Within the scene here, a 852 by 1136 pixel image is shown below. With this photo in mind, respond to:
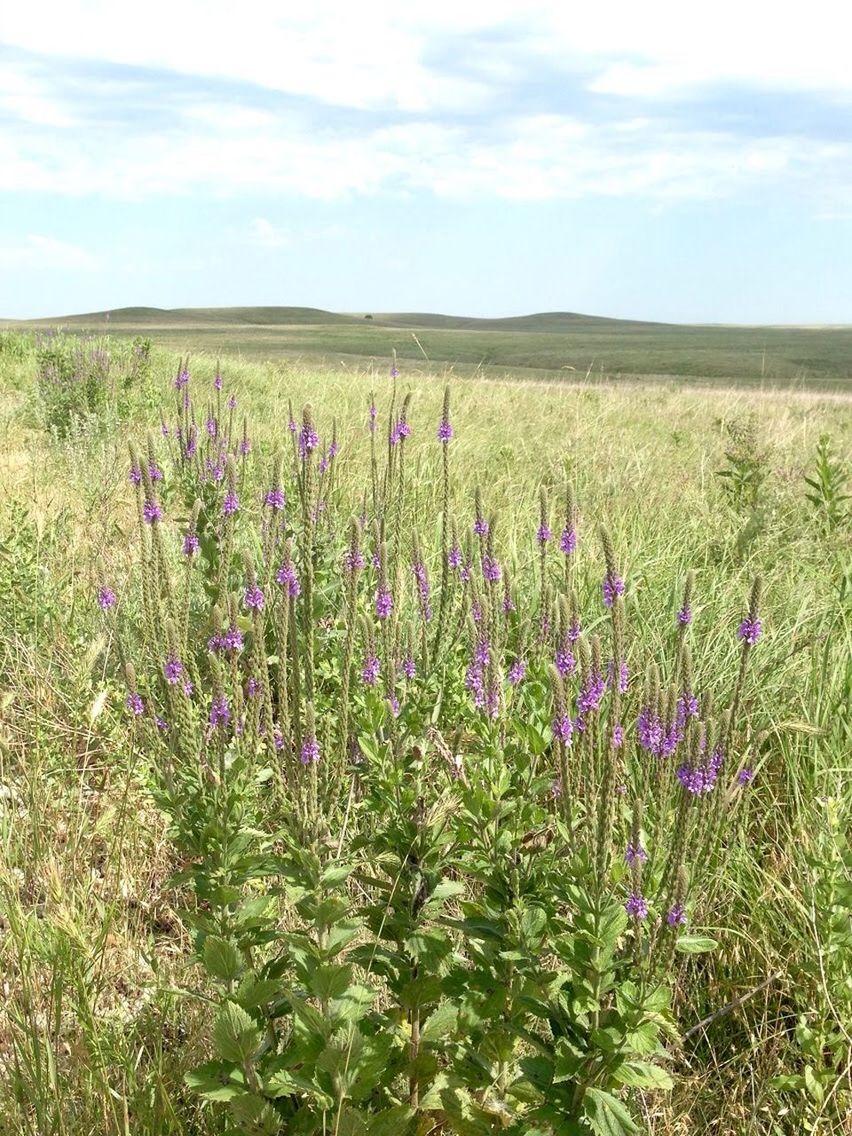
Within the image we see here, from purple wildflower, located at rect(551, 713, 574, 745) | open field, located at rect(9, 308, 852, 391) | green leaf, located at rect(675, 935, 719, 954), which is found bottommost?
green leaf, located at rect(675, 935, 719, 954)

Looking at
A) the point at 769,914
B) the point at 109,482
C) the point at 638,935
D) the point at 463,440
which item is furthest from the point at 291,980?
the point at 463,440

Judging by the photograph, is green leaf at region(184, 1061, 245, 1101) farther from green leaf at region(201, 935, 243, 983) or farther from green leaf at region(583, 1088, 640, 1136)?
green leaf at region(583, 1088, 640, 1136)

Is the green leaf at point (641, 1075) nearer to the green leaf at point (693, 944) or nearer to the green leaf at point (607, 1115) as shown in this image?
the green leaf at point (607, 1115)

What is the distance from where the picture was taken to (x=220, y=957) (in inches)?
66.6

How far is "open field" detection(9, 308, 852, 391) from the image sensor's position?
4917 cm

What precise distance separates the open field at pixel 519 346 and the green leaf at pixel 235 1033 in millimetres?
35138

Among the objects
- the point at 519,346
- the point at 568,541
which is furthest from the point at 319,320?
the point at 568,541

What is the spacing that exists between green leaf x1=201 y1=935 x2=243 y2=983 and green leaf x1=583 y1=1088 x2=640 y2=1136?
662 mm

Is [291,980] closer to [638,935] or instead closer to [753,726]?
[638,935]

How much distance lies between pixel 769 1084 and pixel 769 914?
18.8 inches

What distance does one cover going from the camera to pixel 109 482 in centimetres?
468

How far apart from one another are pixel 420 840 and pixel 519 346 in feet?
254

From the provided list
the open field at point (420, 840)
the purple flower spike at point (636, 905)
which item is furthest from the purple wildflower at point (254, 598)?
the purple flower spike at point (636, 905)

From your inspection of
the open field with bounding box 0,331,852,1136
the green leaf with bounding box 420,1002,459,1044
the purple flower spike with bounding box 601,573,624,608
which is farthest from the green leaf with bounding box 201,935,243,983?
the purple flower spike with bounding box 601,573,624,608
